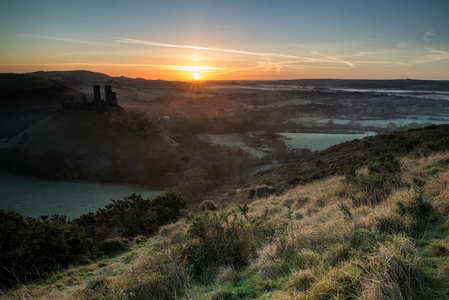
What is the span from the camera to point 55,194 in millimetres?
44594

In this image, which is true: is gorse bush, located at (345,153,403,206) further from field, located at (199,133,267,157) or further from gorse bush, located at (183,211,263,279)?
field, located at (199,133,267,157)

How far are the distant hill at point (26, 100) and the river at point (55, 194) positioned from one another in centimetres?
4303

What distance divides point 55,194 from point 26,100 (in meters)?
76.2

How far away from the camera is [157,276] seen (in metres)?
4.40

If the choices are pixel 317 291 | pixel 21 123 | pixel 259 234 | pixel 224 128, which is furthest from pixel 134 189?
pixel 21 123

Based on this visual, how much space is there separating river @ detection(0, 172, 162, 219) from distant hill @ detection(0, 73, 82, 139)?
4303 centimetres

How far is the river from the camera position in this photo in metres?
37.2

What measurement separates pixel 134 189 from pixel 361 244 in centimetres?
4856

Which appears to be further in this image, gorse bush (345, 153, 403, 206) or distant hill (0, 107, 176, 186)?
distant hill (0, 107, 176, 186)

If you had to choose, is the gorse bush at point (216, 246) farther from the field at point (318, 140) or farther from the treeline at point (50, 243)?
the field at point (318, 140)

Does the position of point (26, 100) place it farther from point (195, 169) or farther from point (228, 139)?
point (195, 169)

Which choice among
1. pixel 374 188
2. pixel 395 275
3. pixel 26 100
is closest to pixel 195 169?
pixel 374 188

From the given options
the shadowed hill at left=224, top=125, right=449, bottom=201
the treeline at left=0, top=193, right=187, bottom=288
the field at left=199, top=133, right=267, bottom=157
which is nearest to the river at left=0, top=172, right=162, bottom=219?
the treeline at left=0, top=193, right=187, bottom=288

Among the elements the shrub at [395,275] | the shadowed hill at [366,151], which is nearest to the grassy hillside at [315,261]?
the shrub at [395,275]
